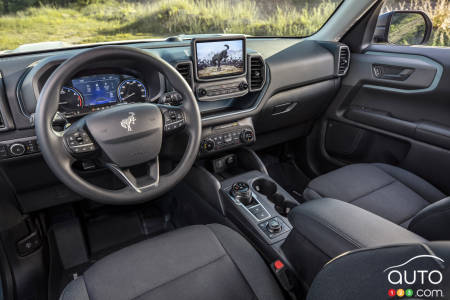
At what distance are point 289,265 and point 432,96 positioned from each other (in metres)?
1.40

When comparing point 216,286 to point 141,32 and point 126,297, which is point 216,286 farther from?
point 141,32

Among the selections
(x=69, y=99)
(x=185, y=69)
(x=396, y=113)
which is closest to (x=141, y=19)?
(x=185, y=69)

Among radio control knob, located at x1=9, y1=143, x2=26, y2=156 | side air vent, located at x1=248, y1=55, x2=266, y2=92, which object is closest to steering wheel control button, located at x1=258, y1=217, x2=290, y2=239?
side air vent, located at x1=248, y1=55, x2=266, y2=92

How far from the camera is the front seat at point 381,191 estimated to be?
64.7 inches

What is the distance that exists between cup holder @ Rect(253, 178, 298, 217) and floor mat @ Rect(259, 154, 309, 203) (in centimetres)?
70

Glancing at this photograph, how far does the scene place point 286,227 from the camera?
5.59 ft

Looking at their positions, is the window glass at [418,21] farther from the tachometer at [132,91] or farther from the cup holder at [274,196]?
the tachometer at [132,91]

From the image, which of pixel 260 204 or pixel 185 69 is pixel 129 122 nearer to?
pixel 185 69

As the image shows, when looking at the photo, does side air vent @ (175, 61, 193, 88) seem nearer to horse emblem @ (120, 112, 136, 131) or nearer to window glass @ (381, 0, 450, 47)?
horse emblem @ (120, 112, 136, 131)

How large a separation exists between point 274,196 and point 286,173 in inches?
34.2

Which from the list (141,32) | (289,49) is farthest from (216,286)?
(289,49)

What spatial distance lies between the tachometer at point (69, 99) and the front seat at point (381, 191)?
4.01 ft

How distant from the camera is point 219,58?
1.83m

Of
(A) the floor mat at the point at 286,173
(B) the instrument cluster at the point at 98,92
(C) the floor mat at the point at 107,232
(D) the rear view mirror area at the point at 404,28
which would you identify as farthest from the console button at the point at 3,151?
(D) the rear view mirror area at the point at 404,28
